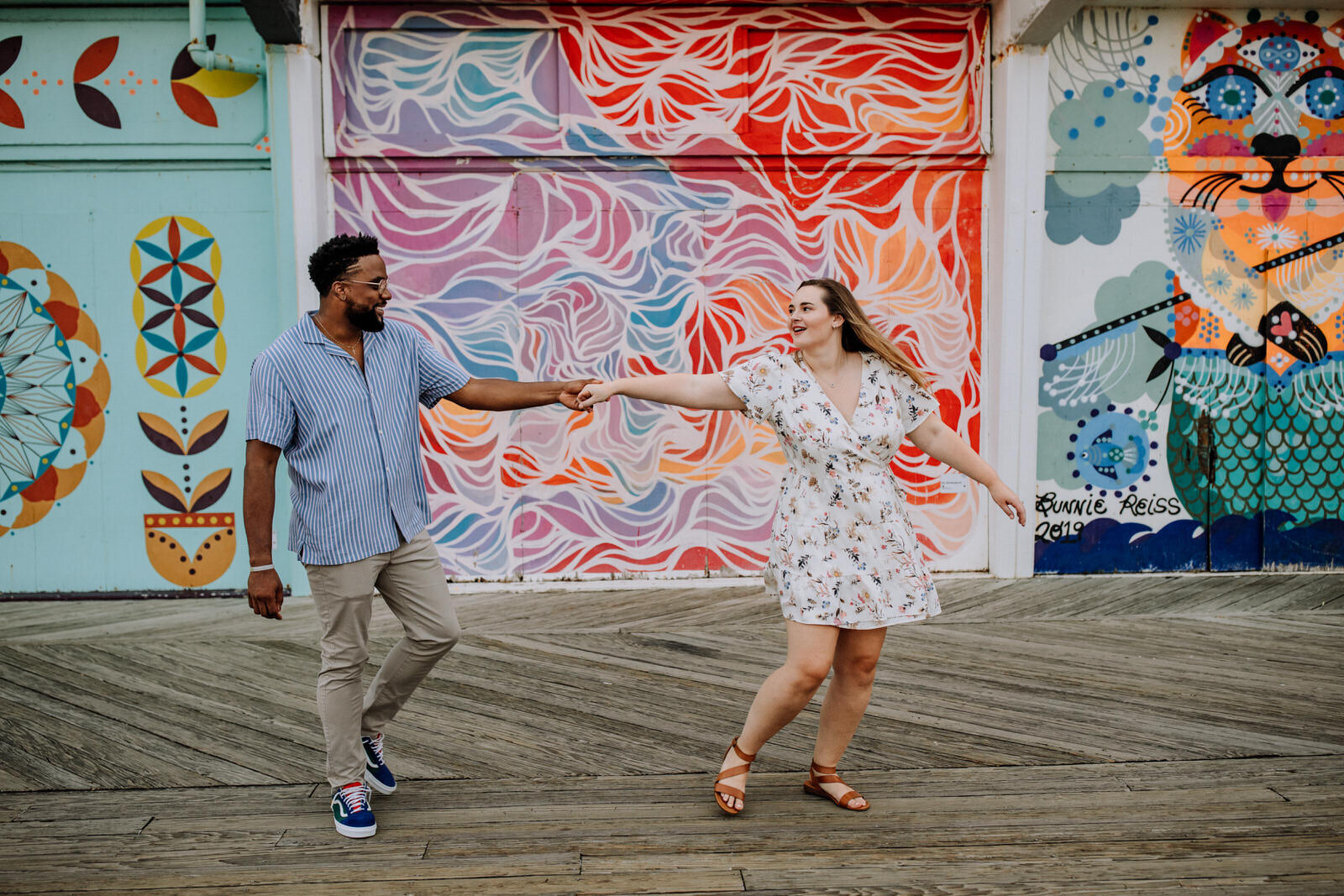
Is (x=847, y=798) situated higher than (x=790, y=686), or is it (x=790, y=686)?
(x=790, y=686)

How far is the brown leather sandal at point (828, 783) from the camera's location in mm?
3164

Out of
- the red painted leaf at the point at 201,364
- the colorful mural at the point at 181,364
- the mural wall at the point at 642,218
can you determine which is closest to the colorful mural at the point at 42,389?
the colorful mural at the point at 181,364

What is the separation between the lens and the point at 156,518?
6.18 meters

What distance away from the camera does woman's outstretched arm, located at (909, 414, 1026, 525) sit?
3213 mm

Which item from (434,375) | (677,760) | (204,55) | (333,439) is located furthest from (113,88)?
(677,760)

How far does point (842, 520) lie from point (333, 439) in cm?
159

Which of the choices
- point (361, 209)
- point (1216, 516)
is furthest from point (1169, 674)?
point (361, 209)

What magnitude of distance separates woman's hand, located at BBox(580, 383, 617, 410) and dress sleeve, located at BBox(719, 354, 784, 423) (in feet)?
1.36

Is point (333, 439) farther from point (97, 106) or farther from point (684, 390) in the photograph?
point (97, 106)

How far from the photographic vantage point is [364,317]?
3066 millimetres

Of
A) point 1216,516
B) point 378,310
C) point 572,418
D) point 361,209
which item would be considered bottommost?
point 1216,516

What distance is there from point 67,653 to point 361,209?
3.03 m

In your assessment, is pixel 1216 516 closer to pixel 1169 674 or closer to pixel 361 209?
pixel 1169 674

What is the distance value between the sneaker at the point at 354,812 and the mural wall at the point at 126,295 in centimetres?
364
